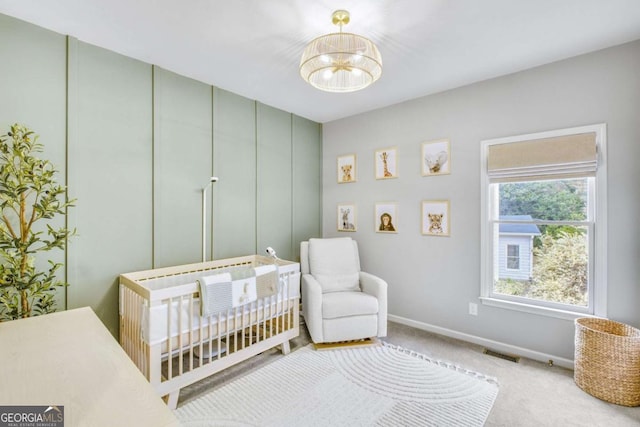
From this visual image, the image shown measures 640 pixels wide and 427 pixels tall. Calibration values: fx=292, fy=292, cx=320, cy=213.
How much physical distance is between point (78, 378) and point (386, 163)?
3.20 meters

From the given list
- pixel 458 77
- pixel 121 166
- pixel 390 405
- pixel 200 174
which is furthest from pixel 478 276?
pixel 121 166

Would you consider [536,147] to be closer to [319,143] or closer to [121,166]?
[319,143]

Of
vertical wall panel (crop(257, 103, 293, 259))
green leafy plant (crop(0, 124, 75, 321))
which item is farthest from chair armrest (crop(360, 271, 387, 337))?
green leafy plant (crop(0, 124, 75, 321))

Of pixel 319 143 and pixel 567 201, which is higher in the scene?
pixel 319 143

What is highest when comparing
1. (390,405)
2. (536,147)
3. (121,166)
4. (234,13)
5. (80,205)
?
(234,13)

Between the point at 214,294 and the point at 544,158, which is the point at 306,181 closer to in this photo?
the point at 214,294

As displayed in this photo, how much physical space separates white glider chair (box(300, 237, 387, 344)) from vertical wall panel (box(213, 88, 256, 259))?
77 centimetres

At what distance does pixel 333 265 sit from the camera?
323cm

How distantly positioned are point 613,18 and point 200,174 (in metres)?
3.31

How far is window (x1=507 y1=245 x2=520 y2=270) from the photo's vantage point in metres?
2.72

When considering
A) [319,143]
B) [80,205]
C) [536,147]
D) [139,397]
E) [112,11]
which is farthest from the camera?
[319,143]

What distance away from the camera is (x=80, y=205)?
7.00 feet

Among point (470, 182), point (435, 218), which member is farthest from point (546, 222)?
point (435, 218)

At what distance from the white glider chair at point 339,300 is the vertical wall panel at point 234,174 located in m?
0.77
